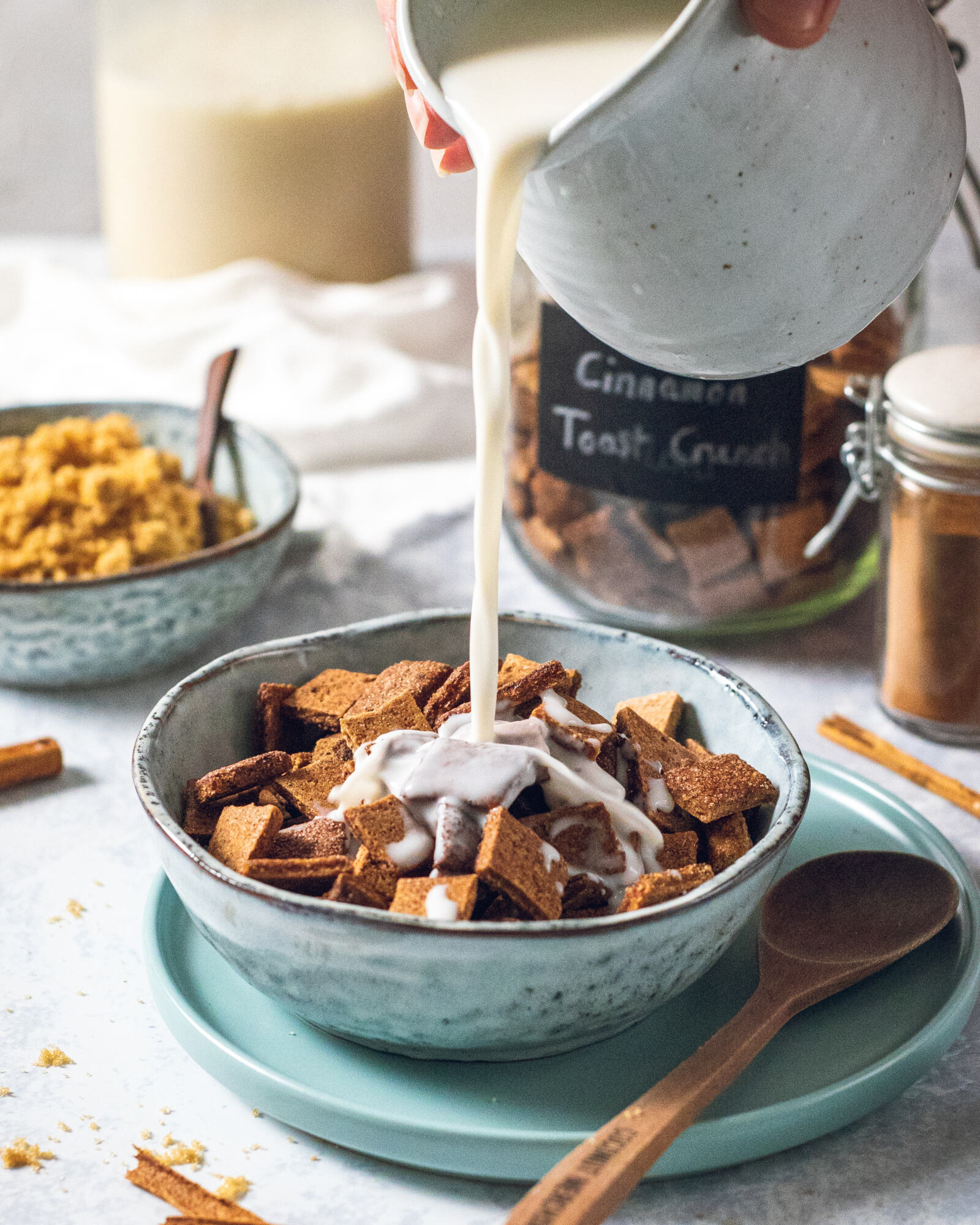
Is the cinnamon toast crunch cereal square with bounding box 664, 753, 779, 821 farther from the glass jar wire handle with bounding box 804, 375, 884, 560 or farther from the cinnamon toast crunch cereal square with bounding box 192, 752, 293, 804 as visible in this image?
the glass jar wire handle with bounding box 804, 375, 884, 560

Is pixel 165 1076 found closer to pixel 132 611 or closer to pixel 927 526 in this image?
pixel 132 611

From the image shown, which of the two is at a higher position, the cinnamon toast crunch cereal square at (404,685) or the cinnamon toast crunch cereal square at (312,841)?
the cinnamon toast crunch cereal square at (404,685)

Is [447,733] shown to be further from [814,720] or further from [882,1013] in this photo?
[814,720]

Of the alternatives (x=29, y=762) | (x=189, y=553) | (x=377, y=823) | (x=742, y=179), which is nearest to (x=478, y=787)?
(x=377, y=823)

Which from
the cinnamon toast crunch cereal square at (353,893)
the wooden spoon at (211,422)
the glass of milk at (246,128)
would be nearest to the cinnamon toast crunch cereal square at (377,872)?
the cinnamon toast crunch cereal square at (353,893)

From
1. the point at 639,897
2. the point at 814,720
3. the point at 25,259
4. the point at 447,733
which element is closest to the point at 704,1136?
the point at 639,897

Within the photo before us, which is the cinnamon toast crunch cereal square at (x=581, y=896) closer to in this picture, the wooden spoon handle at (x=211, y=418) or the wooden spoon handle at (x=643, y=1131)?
the wooden spoon handle at (x=643, y=1131)
